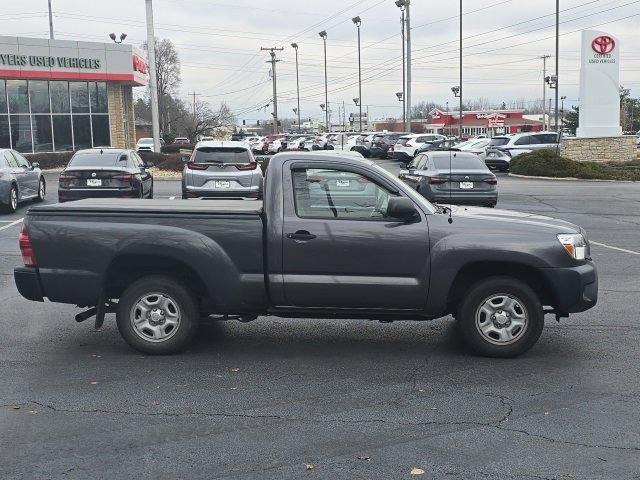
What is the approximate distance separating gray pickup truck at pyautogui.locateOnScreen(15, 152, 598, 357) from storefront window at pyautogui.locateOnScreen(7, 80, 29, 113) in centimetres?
3778

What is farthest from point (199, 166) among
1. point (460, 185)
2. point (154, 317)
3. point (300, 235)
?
point (300, 235)

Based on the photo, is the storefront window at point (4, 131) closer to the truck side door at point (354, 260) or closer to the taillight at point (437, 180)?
the taillight at point (437, 180)

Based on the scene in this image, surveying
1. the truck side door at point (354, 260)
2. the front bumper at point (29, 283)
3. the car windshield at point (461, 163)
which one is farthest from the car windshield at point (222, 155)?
the truck side door at point (354, 260)

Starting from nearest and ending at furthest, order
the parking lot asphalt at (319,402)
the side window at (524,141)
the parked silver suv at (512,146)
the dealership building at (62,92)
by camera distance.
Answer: the parking lot asphalt at (319,402), the parked silver suv at (512,146), the side window at (524,141), the dealership building at (62,92)

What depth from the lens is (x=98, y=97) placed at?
44.7m

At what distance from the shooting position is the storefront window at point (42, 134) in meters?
42.2

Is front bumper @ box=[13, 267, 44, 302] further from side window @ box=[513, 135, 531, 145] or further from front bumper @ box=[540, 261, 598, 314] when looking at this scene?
side window @ box=[513, 135, 531, 145]

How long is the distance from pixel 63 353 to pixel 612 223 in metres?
13.3

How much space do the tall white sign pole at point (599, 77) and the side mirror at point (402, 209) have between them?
29591 mm

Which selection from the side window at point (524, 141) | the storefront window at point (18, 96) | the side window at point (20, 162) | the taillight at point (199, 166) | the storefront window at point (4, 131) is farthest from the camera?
the storefront window at point (18, 96)

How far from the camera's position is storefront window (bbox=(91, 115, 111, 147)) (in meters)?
44.5

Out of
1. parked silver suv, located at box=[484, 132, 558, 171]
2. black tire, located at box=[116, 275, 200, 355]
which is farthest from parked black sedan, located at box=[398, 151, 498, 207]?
parked silver suv, located at box=[484, 132, 558, 171]

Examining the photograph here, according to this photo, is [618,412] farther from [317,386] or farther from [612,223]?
[612,223]

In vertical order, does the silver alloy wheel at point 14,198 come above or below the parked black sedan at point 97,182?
below
